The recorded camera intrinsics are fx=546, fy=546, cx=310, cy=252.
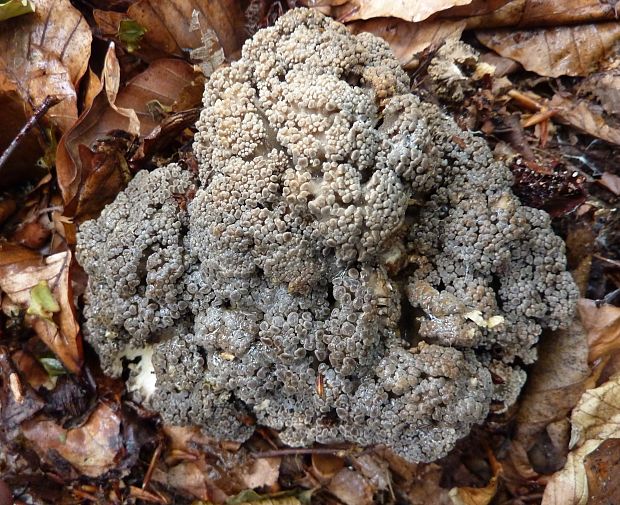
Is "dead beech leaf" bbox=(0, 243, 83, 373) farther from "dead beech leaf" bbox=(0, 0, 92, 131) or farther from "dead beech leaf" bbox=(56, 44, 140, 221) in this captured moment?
"dead beech leaf" bbox=(0, 0, 92, 131)

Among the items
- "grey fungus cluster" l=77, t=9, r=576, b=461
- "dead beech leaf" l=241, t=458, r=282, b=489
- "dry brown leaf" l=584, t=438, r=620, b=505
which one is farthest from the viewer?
"dead beech leaf" l=241, t=458, r=282, b=489

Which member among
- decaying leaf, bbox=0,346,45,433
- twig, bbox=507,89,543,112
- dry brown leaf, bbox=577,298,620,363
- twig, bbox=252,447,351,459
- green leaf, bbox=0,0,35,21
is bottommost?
twig, bbox=252,447,351,459

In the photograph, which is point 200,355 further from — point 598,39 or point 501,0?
point 598,39

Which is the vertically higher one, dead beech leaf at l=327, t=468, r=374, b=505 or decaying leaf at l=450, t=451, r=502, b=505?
decaying leaf at l=450, t=451, r=502, b=505

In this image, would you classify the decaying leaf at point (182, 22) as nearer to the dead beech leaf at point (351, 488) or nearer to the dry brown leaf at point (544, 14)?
the dry brown leaf at point (544, 14)

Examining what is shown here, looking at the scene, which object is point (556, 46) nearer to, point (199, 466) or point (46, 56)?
point (46, 56)

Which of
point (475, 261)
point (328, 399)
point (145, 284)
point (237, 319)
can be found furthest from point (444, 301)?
point (145, 284)

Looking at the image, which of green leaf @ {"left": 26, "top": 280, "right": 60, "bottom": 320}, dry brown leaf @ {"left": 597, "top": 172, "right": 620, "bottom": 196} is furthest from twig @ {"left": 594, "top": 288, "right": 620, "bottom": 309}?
green leaf @ {"left": 26, "top": 280, "right": 60, "bottom": 320}
